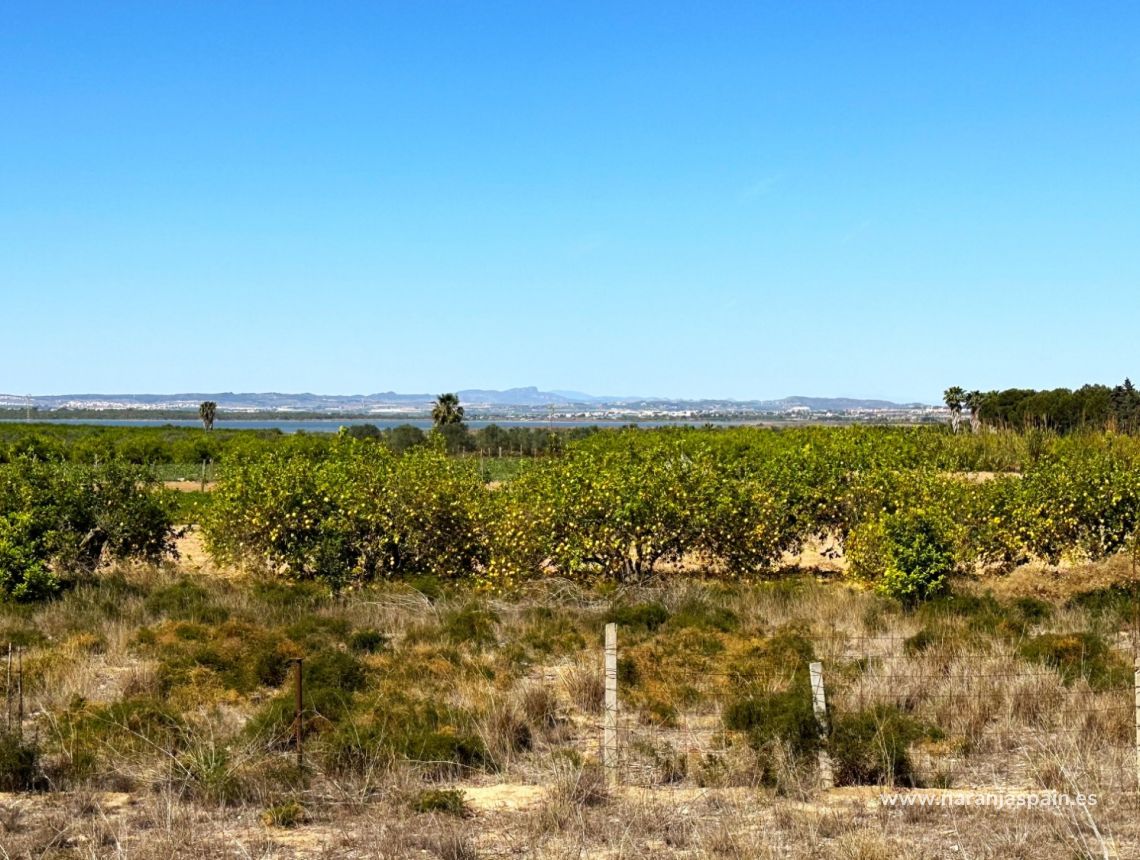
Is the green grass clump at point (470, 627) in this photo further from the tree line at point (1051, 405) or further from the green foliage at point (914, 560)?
the tree line at point (1051, 405)

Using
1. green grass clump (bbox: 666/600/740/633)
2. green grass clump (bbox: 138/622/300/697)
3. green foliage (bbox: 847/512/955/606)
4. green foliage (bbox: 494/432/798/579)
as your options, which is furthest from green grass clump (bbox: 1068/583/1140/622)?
green grass clump (bbox: 138/622/300/697)

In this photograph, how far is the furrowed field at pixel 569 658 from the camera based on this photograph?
23.9 ft

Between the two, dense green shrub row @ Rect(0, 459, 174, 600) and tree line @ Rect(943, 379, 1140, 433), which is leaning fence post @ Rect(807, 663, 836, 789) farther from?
tree line @ Rect(943, 379, 1140, 433)

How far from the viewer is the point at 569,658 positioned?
1227 centimetres

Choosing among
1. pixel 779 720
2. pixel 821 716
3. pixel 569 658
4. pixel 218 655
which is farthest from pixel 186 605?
pixel 821 716

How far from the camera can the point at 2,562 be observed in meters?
15.9

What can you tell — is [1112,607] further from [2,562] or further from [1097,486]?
[2,562]

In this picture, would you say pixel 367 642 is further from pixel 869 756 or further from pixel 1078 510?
pixel 1078 510

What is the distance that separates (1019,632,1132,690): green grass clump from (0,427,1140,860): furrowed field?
49 millimetres

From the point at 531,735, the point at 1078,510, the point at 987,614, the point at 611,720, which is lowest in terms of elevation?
the point at 531,735

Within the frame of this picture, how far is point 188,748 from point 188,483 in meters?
41.4

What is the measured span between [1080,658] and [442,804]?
7.08 m

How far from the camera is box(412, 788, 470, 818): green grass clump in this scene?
7379mm

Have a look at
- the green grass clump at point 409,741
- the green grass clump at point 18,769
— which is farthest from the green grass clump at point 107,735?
the green grass clump at point 409,741
